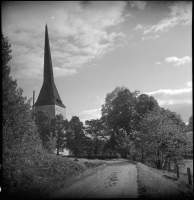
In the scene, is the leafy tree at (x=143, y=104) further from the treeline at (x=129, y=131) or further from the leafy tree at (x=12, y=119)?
the leafy tree at (x=12, y=119)

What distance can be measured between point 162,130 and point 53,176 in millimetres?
12017

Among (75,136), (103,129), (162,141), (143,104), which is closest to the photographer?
(162,141)

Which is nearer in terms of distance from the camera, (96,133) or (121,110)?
(121,110)

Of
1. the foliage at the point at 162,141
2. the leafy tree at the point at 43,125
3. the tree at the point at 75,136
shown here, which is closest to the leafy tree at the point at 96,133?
the tree at the point at 75,136

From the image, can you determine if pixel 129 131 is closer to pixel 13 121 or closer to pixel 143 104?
pixel 143 104

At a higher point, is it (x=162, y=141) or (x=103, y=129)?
(x=162, y=141)

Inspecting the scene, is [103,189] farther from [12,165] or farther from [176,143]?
[176,143]

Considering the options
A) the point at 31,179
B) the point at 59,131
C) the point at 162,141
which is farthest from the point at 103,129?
the point at 31,179

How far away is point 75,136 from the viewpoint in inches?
1778

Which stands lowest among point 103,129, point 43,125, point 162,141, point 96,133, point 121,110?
point 96,133

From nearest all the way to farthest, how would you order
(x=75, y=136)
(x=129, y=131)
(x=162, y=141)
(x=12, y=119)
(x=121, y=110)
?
(x=12, y=119)
(x=162, y=141)
(x=121, y=110)
(x=129, y=131)
(x=75, y=136)

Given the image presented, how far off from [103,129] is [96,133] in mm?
2231

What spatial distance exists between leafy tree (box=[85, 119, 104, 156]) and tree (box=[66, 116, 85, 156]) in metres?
2.28

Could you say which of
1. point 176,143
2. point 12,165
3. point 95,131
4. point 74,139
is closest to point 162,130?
point 176,143
